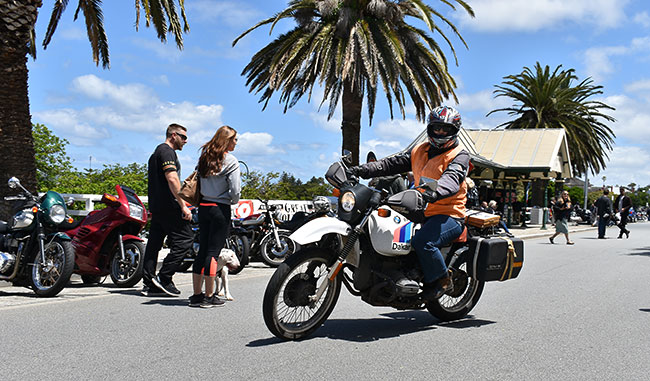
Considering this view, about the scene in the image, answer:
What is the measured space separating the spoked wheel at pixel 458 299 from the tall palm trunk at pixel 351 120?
14.2 metres

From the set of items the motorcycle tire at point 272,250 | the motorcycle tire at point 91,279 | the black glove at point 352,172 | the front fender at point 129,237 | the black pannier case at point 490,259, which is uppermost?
the black glove at point 352,172

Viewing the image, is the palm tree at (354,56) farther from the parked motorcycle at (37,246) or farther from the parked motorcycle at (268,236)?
the parked motorcycle at (37,246)

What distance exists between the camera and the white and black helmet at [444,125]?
5254 mm

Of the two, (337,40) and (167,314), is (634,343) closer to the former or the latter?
(167,314)

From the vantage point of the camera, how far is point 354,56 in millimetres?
18844

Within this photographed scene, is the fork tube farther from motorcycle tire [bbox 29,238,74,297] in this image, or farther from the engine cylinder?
the engine cylinder

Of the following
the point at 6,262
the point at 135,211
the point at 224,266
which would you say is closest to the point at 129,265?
the point at 135,211

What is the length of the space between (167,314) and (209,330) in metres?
0.90

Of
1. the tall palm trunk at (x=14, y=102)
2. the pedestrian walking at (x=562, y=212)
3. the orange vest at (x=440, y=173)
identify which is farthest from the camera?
the pedestrian walking at (x=562, y=212)

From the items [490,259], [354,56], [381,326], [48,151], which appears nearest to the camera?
[490,259]

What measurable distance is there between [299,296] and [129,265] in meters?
3.60

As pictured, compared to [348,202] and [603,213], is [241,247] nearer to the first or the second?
[348,202]

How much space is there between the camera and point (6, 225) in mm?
7398

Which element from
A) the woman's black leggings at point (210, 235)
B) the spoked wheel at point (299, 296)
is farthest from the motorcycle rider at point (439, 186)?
the woman's black leggings at point (210, 235)
